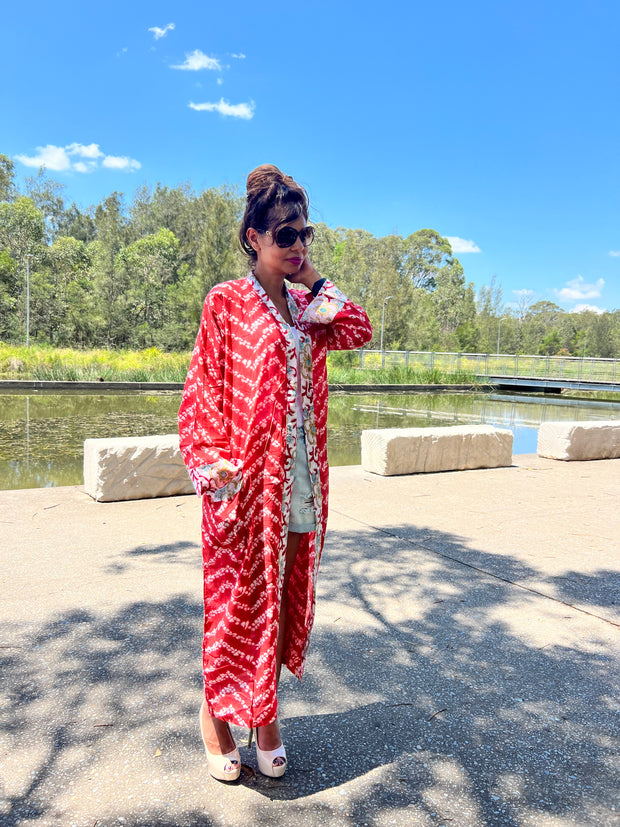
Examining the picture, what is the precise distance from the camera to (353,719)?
237 cm

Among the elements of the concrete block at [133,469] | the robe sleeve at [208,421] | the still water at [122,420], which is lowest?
the still water at [122,420]

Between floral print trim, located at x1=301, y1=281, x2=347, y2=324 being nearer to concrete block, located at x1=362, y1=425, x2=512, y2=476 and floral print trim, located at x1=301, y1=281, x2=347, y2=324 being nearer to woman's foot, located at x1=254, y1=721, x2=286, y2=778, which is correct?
woman's foot, located at x1=254, y1=721, x2=286, y2=778

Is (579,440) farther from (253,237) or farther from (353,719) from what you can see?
(253,237)

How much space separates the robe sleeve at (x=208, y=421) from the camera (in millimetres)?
1884

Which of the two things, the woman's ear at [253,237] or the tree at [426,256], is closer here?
the woman's ear at [253,237]

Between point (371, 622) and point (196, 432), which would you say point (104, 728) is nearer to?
point (196, 432)

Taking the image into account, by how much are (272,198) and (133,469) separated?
13.1ft

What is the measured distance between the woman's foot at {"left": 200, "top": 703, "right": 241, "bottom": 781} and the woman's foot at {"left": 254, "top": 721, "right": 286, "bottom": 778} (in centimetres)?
8

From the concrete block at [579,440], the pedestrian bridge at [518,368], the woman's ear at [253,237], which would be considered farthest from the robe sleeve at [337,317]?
the pedestrian bridge at [518,368]

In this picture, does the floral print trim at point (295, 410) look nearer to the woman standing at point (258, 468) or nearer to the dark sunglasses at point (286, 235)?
the woman standing at point (258, 468)

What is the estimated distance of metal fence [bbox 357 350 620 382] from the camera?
105ft

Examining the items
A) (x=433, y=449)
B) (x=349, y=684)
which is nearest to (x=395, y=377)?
(x=433, y=449)

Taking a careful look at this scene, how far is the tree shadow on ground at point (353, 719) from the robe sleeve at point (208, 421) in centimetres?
96

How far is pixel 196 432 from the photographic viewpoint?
1.96 m
